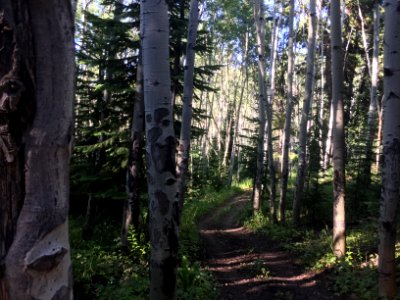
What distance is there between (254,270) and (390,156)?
13.7 ft

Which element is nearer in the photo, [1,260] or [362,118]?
[1,260]

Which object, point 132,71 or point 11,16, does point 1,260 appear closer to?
point 11,16

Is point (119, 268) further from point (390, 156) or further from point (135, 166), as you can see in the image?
point (390, 156)

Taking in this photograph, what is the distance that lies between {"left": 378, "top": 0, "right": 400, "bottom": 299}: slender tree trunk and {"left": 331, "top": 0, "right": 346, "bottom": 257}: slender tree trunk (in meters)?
2.34

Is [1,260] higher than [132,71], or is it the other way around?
[132,71]

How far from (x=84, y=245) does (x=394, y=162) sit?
23.5 feet

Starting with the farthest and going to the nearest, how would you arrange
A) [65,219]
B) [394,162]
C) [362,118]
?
[362,118] < [394,162] < [65,219]

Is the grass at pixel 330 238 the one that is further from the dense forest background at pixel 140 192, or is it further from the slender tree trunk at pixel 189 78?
the slender tree trunk at pixel 189 78

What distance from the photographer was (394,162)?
5.81 metres

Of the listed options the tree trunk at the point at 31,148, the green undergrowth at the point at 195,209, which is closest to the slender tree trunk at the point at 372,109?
the green undergrowth at the point at 195,209

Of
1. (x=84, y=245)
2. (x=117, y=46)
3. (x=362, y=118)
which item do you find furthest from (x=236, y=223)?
(x=362, y=118)

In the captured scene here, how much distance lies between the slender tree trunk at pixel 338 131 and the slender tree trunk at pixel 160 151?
5.56 metres

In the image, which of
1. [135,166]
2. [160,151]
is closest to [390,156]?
[160,151]

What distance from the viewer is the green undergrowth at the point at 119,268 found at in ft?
22.8
